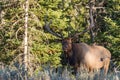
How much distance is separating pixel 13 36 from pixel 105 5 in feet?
27.3

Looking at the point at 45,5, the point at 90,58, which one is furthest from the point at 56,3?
the point at 90,58

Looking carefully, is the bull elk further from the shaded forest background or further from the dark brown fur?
the shaded forest background

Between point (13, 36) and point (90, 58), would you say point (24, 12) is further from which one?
point (90, 58)

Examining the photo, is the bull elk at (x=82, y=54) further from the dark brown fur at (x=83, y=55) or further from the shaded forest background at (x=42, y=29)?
the shaded forest background at (x=42, y=29)

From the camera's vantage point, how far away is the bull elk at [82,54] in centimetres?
1326

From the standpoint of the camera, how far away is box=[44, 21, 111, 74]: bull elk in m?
13.3

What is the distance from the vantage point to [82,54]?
14.3 metres

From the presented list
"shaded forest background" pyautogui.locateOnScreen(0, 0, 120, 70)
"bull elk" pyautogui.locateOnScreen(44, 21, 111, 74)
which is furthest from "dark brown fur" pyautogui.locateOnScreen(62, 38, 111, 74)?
"shaded forest background" pyautogui.locateOnScreen(0, 0, 120, 70)

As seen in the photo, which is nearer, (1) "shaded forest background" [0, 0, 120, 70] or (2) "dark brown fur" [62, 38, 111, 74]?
(2) "dark brown fur" [62, 38, 111, 74]

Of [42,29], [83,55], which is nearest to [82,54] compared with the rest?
[83,55]

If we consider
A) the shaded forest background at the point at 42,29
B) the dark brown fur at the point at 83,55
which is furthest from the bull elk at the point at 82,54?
the shaded forest background at the point at 42,29

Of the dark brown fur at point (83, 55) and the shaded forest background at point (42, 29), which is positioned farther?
the shaded forest background at point (42, 29)

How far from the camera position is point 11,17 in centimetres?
2359

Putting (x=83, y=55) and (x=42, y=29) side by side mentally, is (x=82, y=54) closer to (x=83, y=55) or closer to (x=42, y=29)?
(x=83, y=55)
